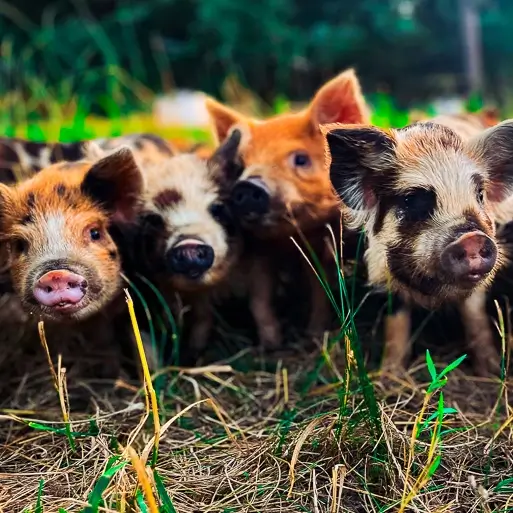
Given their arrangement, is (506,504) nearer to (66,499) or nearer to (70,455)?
(66,499)

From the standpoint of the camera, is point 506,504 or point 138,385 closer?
point 506,504

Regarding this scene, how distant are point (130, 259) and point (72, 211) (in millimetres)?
317

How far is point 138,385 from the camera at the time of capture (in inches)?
100

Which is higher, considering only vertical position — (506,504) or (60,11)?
(60,11)

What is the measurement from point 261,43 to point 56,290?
6495mm

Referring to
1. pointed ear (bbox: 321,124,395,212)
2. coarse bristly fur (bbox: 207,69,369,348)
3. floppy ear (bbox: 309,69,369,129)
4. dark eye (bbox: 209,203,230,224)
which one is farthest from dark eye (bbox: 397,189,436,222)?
dark eye (bbox: 209,203,230,224)

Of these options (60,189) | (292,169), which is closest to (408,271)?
(292,169)

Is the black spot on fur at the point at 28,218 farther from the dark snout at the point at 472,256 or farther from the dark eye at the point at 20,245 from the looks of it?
the dark snout at the point at 472,256

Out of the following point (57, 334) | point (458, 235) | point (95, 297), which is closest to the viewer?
point (458, 235)

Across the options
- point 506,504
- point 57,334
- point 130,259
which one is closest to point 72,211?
point 130,259

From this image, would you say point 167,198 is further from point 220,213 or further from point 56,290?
point 56,290

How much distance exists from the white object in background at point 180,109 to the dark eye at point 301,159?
15.6 ft

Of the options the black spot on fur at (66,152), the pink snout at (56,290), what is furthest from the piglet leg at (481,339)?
the black spot on fur at (66,152)

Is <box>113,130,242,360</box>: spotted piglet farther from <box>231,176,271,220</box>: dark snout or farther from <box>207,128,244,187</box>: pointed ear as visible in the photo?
<box>231,176,271,220</box>: dark snout
